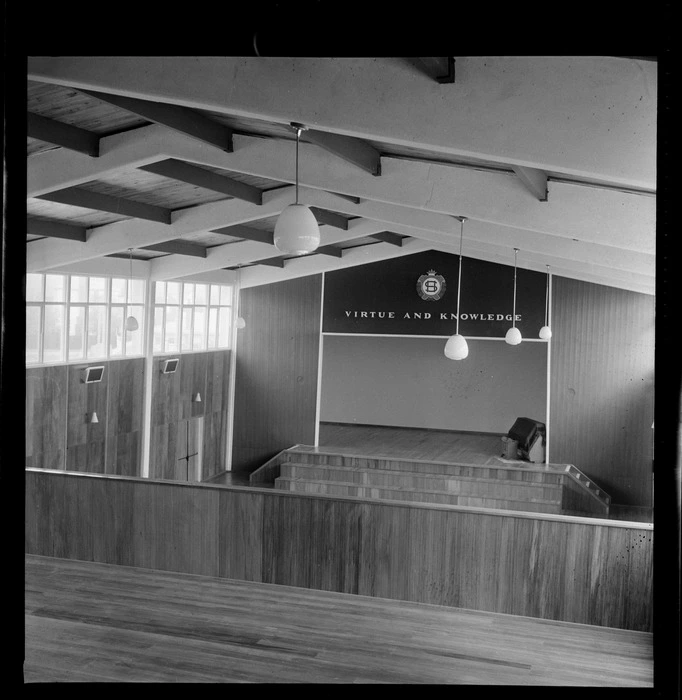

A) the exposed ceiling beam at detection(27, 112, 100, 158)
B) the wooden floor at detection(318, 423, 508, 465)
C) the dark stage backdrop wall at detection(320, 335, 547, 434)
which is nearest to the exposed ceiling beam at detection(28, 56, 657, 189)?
the exposed ceiling beam at detection(27, 112, 100, 158)

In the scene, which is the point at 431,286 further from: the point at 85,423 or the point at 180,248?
the point at 85,423

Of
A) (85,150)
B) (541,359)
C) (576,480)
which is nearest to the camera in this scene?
(85,150)

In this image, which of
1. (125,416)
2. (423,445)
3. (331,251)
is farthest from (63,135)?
(423,445)

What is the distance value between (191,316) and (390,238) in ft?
13.3

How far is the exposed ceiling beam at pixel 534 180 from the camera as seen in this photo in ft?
13.9

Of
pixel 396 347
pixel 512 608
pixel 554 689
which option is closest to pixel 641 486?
pixel 396 347

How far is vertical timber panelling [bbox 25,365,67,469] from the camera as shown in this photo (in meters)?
9.81

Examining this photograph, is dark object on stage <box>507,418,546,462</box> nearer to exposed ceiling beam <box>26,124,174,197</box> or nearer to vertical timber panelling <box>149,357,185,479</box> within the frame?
vertical timber panelling <box>149,357,185,479</box>

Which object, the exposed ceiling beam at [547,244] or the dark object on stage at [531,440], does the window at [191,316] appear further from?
the exposed ceiling beam at [547,244]

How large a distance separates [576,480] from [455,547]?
733 cm
